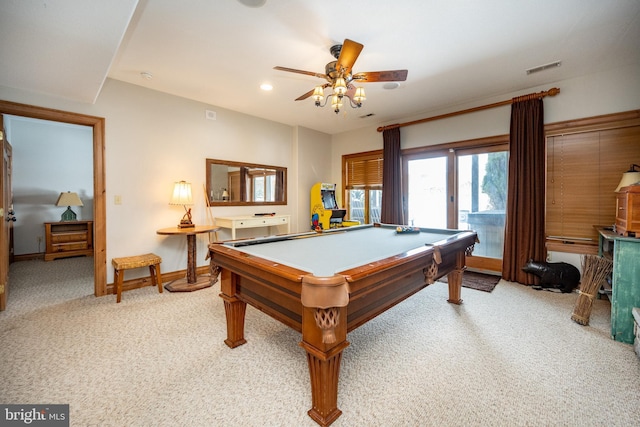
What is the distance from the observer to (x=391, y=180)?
475 centimetres

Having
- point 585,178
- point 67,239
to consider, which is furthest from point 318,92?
point 67,239

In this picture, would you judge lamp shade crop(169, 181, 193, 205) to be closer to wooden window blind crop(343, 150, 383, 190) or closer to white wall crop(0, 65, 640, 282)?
white wall crop(0, 65, 640, 282)

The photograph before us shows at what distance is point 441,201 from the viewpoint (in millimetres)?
4445

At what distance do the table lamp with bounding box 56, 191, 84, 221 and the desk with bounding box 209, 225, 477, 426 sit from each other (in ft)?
16.9

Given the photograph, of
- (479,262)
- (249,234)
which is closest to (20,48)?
(249,234)

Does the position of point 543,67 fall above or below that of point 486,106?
above

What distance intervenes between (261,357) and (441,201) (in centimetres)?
378

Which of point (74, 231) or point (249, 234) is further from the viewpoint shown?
point (74, 231)

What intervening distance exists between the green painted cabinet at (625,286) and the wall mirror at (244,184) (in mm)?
4431

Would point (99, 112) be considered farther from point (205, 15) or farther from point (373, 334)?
point (373, 334)

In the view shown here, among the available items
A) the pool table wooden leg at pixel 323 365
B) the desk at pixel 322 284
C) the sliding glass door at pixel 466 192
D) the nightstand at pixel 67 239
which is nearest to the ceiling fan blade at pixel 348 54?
the desk at pixel 322 284

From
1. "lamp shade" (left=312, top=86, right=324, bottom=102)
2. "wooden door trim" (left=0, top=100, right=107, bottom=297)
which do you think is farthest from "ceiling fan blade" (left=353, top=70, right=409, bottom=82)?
"wooden door trim" (left=0, top=100, right=107, bottom=297)

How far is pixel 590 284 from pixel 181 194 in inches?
182

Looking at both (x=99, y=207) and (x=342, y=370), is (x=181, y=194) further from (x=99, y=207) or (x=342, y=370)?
(x=342, y=370)
